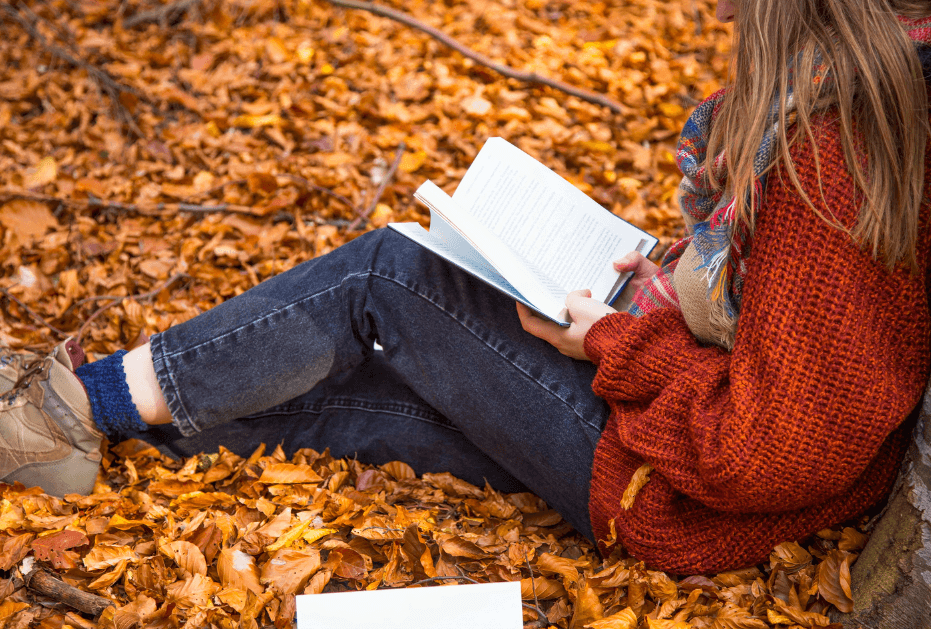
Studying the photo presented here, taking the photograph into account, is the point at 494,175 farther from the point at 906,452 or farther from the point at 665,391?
the point at 906,452

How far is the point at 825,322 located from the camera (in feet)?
2.65

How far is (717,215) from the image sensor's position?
0.91m

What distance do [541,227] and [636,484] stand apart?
51 centimetres

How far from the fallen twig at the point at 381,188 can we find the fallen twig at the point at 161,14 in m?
1.40

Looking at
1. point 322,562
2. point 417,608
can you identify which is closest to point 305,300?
point 322,562

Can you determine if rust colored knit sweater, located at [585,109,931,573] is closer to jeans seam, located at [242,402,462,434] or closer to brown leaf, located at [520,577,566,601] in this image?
brown leaf, located at [520,577,566,601]

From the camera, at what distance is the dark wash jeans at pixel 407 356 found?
3.61ft

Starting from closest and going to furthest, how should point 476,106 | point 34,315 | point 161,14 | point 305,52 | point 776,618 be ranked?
point 776,618 → point 34,315 → point 476,106 → point 305,52 → point 161,14

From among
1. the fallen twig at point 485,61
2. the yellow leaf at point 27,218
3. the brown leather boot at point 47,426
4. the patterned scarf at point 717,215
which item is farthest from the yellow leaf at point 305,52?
the patterned scarf at point 717,215

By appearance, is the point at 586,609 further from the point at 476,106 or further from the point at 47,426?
the point at 476,106

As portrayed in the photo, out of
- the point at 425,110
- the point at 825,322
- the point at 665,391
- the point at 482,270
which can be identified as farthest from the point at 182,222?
the point at 825,322

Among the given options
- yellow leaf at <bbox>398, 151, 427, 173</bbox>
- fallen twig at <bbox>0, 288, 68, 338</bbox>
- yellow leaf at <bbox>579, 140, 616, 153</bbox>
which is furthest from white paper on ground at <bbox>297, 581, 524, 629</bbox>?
yellow leaf at <bbox>579, 140, 616, 153</bbox>

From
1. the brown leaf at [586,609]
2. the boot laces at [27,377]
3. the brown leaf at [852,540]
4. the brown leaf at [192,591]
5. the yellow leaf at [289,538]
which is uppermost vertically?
the brown leaf at [852,540]

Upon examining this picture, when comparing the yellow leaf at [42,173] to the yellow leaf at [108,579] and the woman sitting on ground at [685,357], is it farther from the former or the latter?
the yellow leaf at [108,579]
